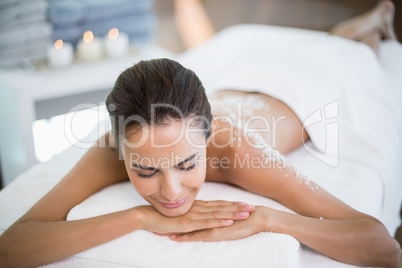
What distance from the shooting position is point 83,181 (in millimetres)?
1292

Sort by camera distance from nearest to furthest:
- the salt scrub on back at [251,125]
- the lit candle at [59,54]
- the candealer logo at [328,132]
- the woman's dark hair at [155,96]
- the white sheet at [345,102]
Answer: the woman's dark hair at [155,96]
the salt scrub on back at [251,125]
the white sheet at [345,102]
the candealer logo at [328,132]
the lit candle at [59,54]

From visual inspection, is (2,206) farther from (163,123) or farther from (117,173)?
(163,123)

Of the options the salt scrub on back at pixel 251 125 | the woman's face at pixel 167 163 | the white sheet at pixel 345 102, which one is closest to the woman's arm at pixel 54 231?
the woman's face at pixel 167 163

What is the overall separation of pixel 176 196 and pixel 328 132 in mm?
810

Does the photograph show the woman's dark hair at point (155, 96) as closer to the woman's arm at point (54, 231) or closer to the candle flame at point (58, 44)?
the woman's arm at point (54, 231)

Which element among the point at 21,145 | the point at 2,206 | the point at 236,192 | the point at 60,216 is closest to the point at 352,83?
the point at 236,192

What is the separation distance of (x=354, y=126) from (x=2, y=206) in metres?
1.26

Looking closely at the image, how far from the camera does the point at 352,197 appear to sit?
1339 mm

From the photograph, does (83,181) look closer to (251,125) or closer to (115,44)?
(251,125)

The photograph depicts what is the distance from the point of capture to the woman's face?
3.43 feet

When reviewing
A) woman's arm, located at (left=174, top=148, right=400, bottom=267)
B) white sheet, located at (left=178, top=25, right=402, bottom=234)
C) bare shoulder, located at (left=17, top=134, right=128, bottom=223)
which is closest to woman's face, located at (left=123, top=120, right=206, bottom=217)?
woman's arm, located at (left=174, top=148, right=400, bottom=267)

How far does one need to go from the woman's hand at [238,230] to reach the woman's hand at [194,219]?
1 centimetres

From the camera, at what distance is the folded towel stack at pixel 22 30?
2.13m

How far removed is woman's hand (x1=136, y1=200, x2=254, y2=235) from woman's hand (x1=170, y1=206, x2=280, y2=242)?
0.01 meters
